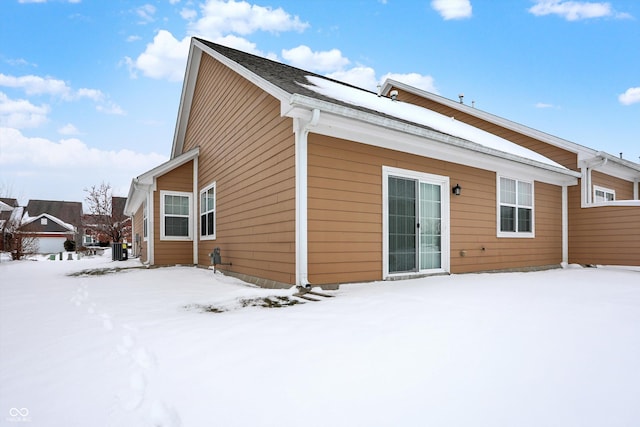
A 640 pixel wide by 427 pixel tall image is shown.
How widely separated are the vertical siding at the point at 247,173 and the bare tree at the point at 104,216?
56.8ft

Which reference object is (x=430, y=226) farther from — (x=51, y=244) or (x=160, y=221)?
(x=51, y=244)

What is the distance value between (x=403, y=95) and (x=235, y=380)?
11215 millimetres

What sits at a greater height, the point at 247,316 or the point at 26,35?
the point at 26,35

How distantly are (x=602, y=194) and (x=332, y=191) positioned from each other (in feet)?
29.2

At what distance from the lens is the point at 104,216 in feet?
80.2

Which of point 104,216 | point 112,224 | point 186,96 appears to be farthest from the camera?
point 104,216

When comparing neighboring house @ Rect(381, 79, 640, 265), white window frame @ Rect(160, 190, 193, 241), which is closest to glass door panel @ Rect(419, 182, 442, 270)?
neighboring house @ Rect(381, 79, 640, 265)

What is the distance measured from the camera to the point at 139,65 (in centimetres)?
1523

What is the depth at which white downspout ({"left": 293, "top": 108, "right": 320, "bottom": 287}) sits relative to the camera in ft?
15.4

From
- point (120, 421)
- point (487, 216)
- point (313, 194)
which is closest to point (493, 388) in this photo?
point (120, 421)

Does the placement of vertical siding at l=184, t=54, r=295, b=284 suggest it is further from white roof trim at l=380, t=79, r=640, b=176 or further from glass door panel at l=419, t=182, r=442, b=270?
white roof trim at l=380, t=79, r=640, b=176

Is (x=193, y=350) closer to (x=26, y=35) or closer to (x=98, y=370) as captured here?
(x=98, y=370)

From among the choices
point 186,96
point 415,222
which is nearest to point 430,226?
point 415,222

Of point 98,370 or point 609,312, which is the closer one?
point 98,370
